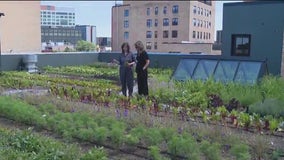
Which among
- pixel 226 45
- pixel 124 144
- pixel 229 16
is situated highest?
pixel 229 16

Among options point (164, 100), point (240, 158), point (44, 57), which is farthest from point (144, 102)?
point (44, 57)

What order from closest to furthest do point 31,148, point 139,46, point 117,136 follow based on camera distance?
point 31,148, point 117,136, point 139,46

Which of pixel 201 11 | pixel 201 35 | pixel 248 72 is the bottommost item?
pixel 248 72

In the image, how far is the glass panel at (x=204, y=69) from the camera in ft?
45.5

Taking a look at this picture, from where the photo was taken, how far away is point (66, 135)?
6.03m

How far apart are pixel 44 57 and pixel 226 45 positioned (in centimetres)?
1048

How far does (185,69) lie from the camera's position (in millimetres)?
14609

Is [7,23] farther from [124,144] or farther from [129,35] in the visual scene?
[129,35]

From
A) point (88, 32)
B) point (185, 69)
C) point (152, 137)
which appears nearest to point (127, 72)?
point (185, 69)

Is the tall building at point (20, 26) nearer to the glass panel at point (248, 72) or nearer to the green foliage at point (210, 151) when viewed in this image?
the glass panel at point (248, 72)

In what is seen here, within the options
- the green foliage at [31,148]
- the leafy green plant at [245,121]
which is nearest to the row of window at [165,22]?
the leafy green plant at [245,121]

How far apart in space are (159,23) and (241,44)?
68.3 m

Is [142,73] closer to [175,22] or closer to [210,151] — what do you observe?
[210,151]

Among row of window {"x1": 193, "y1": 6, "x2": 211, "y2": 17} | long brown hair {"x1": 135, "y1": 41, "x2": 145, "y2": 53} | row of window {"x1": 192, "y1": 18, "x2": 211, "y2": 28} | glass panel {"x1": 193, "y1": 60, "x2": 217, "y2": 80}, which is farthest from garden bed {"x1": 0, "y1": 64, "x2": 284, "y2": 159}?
row of window {"x1": 193, "y1": 6, "x2": 211, "y2": 17}
